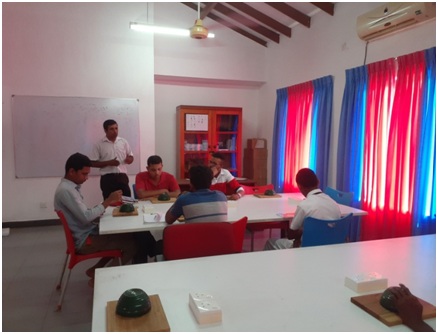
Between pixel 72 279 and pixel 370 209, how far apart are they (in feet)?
10.8

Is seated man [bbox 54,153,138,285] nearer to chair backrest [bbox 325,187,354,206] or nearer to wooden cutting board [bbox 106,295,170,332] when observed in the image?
wooden cutting board [bbox 106,295,170,332]

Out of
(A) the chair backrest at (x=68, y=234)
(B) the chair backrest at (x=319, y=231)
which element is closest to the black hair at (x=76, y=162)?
(A) the chair backrest at (x=68, y=234)

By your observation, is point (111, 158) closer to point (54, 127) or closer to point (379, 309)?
point (54, 127)

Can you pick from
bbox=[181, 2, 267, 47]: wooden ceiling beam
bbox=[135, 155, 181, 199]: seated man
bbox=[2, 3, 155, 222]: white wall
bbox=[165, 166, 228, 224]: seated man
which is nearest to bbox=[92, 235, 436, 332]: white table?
bbox=[165, 166, 228, 224]: seated man

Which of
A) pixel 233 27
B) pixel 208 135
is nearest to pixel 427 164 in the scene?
pixel 208 135

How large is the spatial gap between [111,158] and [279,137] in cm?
280

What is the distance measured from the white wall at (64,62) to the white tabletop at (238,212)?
257 centimetres

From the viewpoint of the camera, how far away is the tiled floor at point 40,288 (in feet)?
8.19

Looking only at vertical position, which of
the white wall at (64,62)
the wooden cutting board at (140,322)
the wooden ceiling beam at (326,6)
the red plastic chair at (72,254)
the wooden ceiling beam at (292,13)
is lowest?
the red plastic chair at (72,254)

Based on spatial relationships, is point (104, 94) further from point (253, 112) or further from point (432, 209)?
point (432, 209)

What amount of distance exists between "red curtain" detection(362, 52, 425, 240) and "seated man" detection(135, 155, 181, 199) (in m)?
2.23

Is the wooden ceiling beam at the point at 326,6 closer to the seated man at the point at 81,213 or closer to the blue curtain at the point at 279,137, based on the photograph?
the blue curtain at the point at 279,137

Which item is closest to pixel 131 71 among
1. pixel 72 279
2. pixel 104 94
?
pixel 104 94

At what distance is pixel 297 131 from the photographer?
5215 mm
